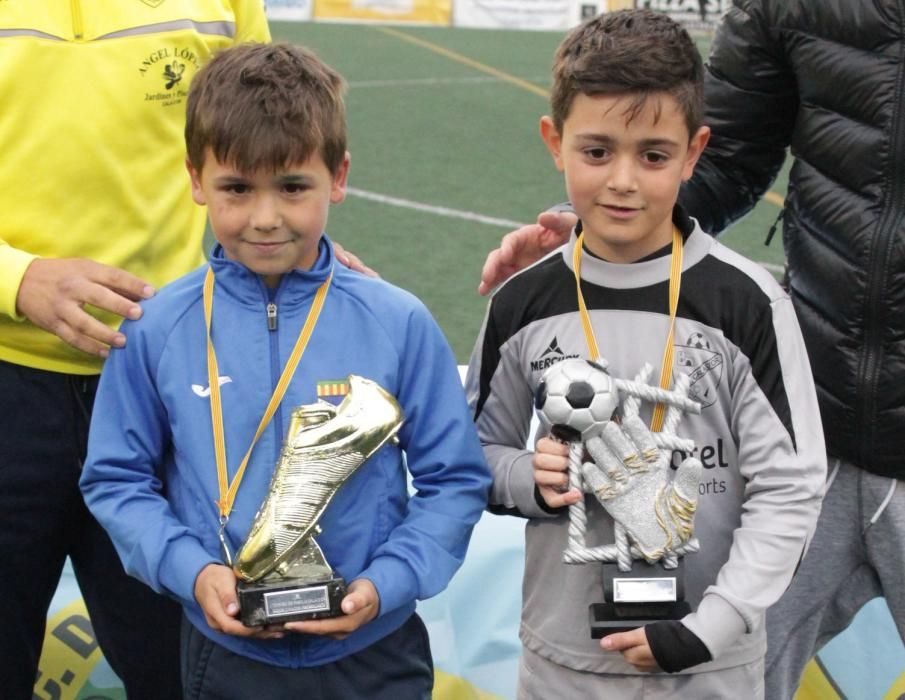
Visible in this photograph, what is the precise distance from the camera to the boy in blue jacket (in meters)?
2.09

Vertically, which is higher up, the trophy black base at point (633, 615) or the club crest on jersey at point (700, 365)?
the club crest on jersey at point (700, 365)

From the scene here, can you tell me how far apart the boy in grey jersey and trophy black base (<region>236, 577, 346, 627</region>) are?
14.6 inches

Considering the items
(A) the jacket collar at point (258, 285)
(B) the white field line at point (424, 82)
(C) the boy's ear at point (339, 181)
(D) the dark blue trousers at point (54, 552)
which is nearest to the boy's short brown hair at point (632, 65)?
(C) the boy's ear at point (339, 181)

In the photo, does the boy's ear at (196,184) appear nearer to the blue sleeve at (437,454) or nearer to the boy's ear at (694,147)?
the blue sleeve at (437,454)

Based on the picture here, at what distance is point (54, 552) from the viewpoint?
2482 millimetres

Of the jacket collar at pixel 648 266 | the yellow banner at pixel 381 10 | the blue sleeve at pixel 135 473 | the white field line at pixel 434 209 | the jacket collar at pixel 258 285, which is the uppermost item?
the jacket collar at pixel 648 266

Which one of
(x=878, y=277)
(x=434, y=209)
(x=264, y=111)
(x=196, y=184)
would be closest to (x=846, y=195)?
(x=878, y=277)

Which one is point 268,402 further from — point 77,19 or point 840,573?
point 840,573

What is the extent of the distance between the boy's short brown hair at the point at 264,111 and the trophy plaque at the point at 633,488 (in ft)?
1.72

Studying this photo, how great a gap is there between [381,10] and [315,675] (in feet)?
56.9

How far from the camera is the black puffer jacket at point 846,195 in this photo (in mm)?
2195

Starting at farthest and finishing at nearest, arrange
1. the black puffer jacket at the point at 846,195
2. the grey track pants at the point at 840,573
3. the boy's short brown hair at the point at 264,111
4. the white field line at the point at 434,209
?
the white field line at the point at 434,209 → the grey track pants at the point at 840,573 → the black puffer jacket at the point at 846,195 → the boy's short brown hair at the point at 264,111

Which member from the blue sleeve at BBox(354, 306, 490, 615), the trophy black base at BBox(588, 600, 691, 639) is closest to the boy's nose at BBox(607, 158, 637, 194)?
the blue sleeve at BBox(354, 306, 490, 615)

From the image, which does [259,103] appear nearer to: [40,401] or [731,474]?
[40,401]
